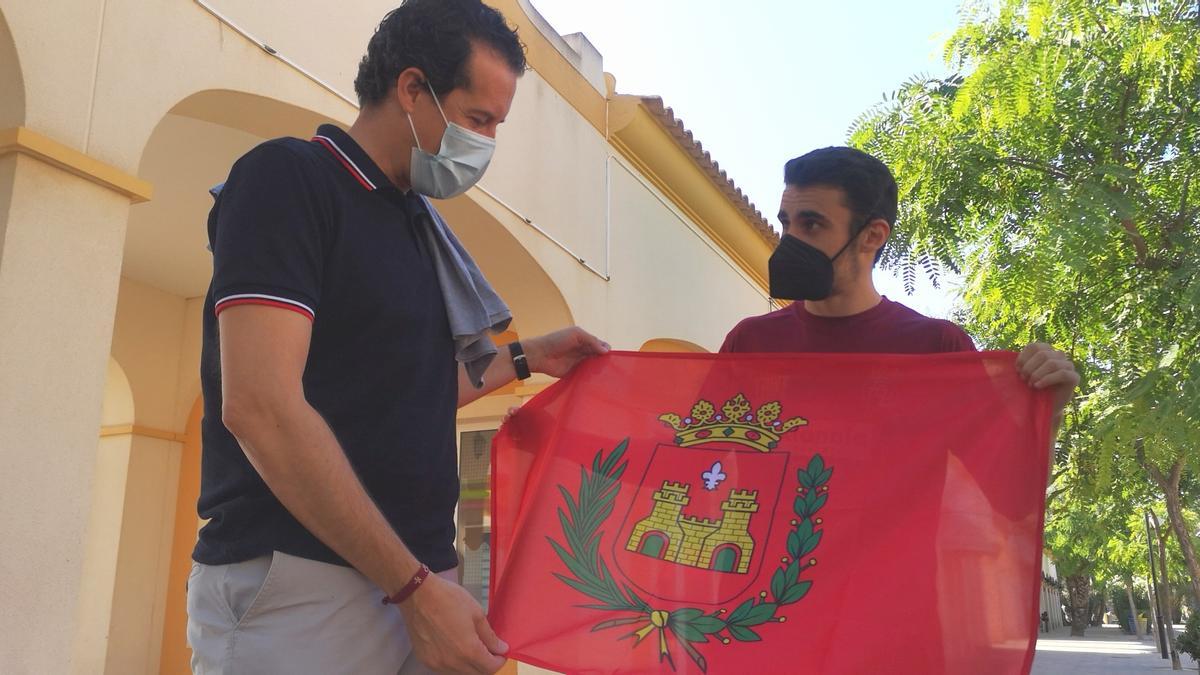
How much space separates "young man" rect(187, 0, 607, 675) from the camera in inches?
64.0

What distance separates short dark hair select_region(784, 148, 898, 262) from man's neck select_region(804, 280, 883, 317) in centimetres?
21

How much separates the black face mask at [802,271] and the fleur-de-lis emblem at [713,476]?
0.69m

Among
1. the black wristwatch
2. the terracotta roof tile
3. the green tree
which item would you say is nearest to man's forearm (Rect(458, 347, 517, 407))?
the black wristwatch

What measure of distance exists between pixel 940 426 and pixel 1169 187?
5.23m

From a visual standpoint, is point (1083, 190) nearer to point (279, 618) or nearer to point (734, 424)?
point (734, 424)

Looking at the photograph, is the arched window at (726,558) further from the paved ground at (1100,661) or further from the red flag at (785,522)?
the paved ground at (1100,661)

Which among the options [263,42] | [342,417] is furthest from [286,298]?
[263,42]

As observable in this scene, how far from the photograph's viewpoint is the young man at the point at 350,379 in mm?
1626

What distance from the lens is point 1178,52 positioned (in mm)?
6301

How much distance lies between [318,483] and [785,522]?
144 centimetres

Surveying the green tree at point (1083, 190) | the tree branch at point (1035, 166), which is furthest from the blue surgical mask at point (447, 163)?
the tree branch at point (1035, 166)

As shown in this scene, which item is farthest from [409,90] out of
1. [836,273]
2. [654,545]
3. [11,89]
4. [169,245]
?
[169,245]

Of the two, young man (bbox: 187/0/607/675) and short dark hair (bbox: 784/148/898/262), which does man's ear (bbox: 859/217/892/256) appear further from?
young man (bbox: 187/0/607/675)

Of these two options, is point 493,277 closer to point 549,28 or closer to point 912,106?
point 549,28
